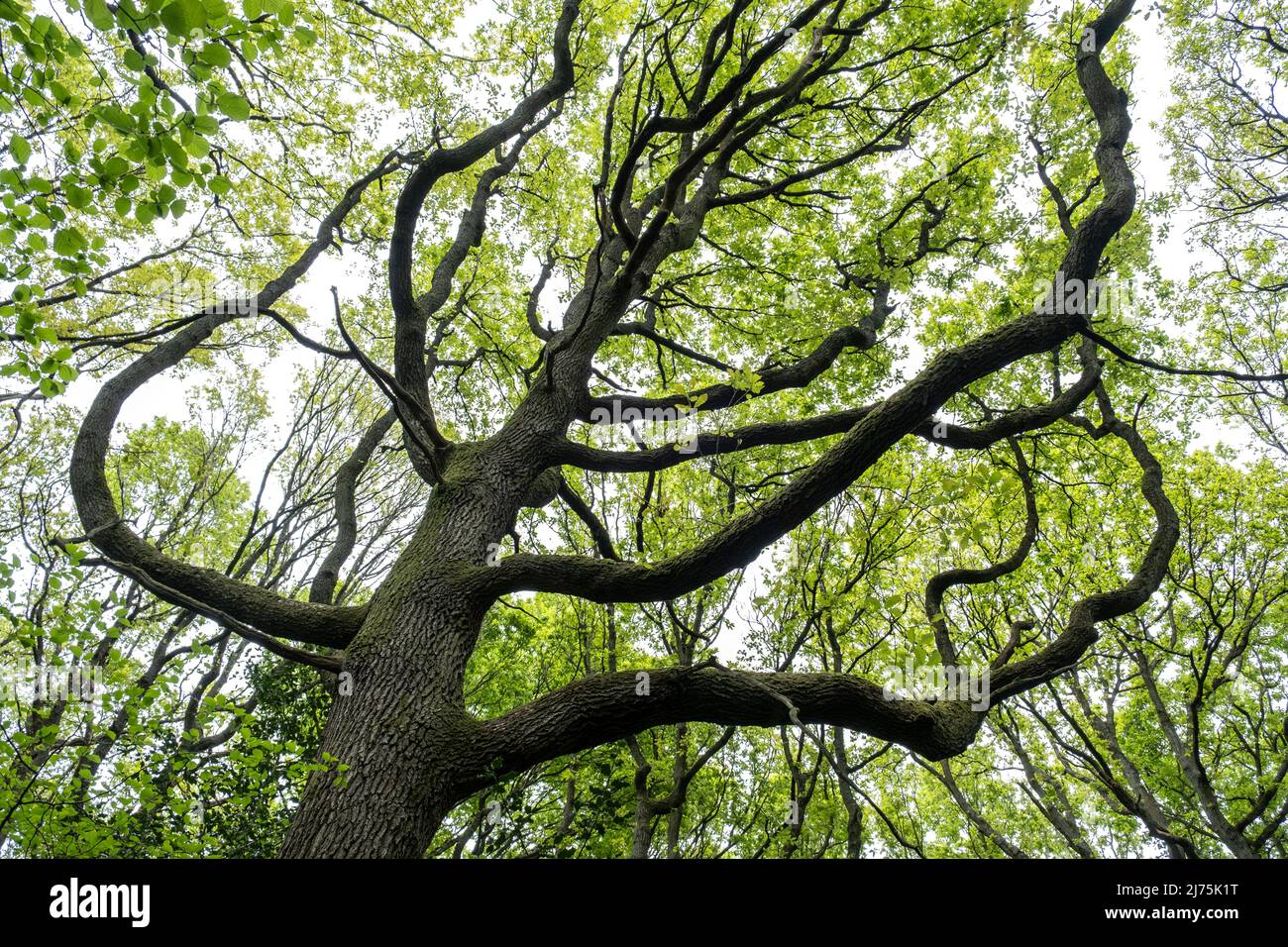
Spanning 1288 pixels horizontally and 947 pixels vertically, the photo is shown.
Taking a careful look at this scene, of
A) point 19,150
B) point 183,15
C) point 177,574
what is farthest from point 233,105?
point 177,574

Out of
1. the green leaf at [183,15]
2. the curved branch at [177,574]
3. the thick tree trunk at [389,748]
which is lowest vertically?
the thick tree trunk at [389,748]

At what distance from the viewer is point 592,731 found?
12.0 ft

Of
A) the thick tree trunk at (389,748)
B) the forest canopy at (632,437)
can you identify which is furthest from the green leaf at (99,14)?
the thick tree trunk at (389,748)

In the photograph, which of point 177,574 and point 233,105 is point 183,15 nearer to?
point 233,105

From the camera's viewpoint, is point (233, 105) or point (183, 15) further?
point (233, 105)

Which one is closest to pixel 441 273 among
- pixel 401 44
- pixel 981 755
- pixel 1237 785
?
pixel 401 44

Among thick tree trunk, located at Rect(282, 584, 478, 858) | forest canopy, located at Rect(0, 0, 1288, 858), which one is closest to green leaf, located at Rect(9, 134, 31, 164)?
forest canopy, located at Rect(0, 0, 1288, 858)

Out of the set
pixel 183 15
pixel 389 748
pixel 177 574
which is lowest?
pixel 389 748

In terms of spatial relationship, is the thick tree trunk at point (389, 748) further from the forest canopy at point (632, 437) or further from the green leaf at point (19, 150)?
the green leaf at point (19, 150)

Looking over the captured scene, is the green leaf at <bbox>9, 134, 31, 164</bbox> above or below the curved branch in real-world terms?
above

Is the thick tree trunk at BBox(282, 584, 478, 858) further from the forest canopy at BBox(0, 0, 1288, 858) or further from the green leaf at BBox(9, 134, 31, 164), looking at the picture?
the green leaf at BBox(9, 134, 31, 164)
